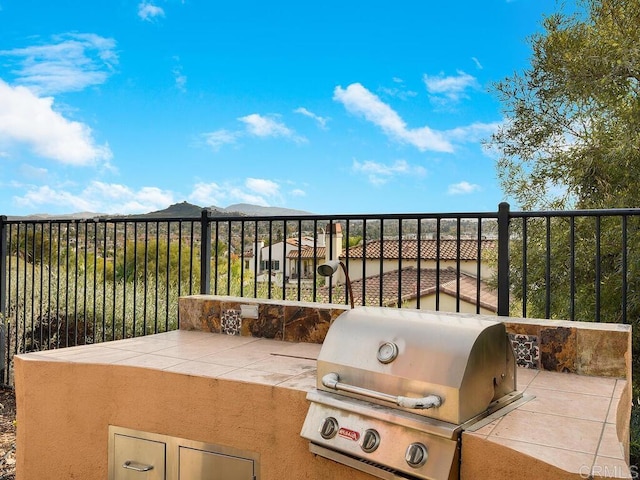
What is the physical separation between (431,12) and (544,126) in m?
4.91

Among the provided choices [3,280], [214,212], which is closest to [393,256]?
[214,212]

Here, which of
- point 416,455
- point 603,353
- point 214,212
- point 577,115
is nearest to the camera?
point 416,455

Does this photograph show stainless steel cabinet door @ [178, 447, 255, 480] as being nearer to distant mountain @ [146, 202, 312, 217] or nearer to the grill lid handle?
the grill lid handle

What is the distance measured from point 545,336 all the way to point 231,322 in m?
1.54

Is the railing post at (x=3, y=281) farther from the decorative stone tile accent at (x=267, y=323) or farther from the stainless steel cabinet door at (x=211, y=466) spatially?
the stainless steel cabinet door at (x=211, y=466)

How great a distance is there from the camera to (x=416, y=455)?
1.33 meters

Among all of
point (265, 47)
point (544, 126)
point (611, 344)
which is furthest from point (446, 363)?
point (265, 47)

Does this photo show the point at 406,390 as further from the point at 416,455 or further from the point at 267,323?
the point at 267,323

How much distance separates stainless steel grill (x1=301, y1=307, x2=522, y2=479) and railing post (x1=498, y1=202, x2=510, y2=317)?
3.08 feet

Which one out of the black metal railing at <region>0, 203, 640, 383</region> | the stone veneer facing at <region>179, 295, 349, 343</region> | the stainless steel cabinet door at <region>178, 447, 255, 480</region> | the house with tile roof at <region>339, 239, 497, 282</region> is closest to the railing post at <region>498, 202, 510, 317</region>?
the black metal railing at <region>0, 203, 640, 383</region>

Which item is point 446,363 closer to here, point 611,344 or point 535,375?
point 535,375

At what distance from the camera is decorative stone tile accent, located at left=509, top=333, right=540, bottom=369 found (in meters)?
2.05

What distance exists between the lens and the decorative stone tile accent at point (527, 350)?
2053mm

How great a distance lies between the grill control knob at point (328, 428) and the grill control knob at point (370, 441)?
0.33ft
